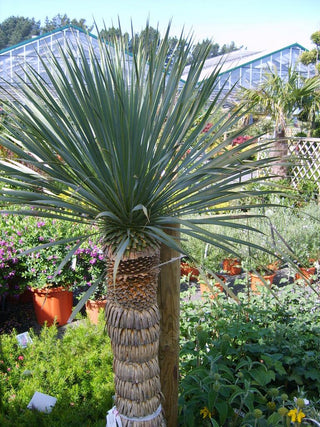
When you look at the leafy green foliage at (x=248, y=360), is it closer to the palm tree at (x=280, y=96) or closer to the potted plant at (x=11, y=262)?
the potted plant at (x=11, y=262)

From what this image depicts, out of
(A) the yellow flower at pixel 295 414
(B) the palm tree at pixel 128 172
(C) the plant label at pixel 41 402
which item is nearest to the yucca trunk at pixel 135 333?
(B) the palm tree at pixel 128 172

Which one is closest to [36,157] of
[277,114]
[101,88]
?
[101,88]

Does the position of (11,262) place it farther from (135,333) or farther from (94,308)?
(135,333)

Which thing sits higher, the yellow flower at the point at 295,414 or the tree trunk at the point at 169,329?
the tree trunk at the point at 169,329

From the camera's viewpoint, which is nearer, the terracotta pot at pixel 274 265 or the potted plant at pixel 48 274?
the potted plant at pixel 48 274

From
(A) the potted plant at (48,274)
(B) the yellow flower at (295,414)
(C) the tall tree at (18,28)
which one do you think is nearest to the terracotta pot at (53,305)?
(A) the potted plant at (48,274)

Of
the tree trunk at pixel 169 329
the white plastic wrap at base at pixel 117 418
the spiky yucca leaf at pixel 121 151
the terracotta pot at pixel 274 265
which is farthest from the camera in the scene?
the terracotta pot at pixel 274 265

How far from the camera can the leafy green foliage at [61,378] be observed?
199cm

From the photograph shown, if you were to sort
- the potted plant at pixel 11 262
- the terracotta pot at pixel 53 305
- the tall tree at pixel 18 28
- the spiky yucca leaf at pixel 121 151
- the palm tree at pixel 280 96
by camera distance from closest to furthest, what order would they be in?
the spiky yucca leaf at pixel 121 151 < the potted plant at pixel 11 262 < the terracotta pot at pixel 53 305 < the palm tree at pixel 280 96 < the tall tree at pixel 18 28

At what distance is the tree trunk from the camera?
62.1 inches

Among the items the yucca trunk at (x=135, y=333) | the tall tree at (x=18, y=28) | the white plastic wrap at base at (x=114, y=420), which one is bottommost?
the white plastic wrap at base at (x=114, y=420)

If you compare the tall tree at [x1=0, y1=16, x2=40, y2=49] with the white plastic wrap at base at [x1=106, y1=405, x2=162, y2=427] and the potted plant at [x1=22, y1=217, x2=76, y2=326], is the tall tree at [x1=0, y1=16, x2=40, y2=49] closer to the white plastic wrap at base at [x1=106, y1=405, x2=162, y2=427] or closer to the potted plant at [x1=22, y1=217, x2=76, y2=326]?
the potted plant at [x1=22, y1=217, x2=76, y2=326]

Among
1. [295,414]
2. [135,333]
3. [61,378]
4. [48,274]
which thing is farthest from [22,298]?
[295,414]

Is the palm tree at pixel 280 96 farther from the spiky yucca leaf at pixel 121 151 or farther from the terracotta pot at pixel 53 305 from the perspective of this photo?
the spiky yucca leaf at pixel 121 151
